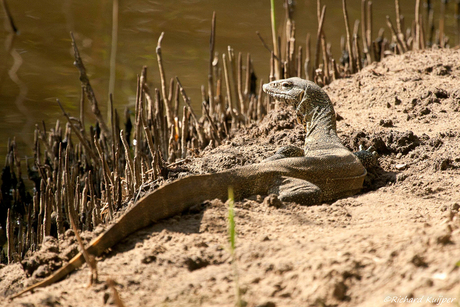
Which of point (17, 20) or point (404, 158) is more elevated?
point (17, 20)

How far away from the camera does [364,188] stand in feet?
15.6

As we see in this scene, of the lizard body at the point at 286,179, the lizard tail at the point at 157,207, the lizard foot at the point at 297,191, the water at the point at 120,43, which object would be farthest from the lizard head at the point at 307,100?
the water at the point at 120,43

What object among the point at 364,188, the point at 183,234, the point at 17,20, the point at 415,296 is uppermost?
the point at 17,20

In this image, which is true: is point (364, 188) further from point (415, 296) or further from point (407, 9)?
point (407, 9)

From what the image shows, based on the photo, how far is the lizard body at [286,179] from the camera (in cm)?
338

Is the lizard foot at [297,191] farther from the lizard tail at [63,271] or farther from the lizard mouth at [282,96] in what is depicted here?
the lizard tail at [63,271]

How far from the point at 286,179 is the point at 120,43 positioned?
9.59 metres

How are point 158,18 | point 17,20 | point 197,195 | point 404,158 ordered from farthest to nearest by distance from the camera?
point 158,18 → point 17,20 → point 404,158 → point 197,195

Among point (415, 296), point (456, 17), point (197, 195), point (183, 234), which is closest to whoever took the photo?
point (415, 296)

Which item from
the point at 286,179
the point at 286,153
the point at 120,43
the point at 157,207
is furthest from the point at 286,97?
the point at 120,43

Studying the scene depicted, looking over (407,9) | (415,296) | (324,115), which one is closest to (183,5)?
(407,9)

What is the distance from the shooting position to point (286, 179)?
4.19 metres

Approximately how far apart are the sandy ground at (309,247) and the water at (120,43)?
5.64 meters

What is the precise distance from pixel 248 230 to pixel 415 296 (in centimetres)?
147
